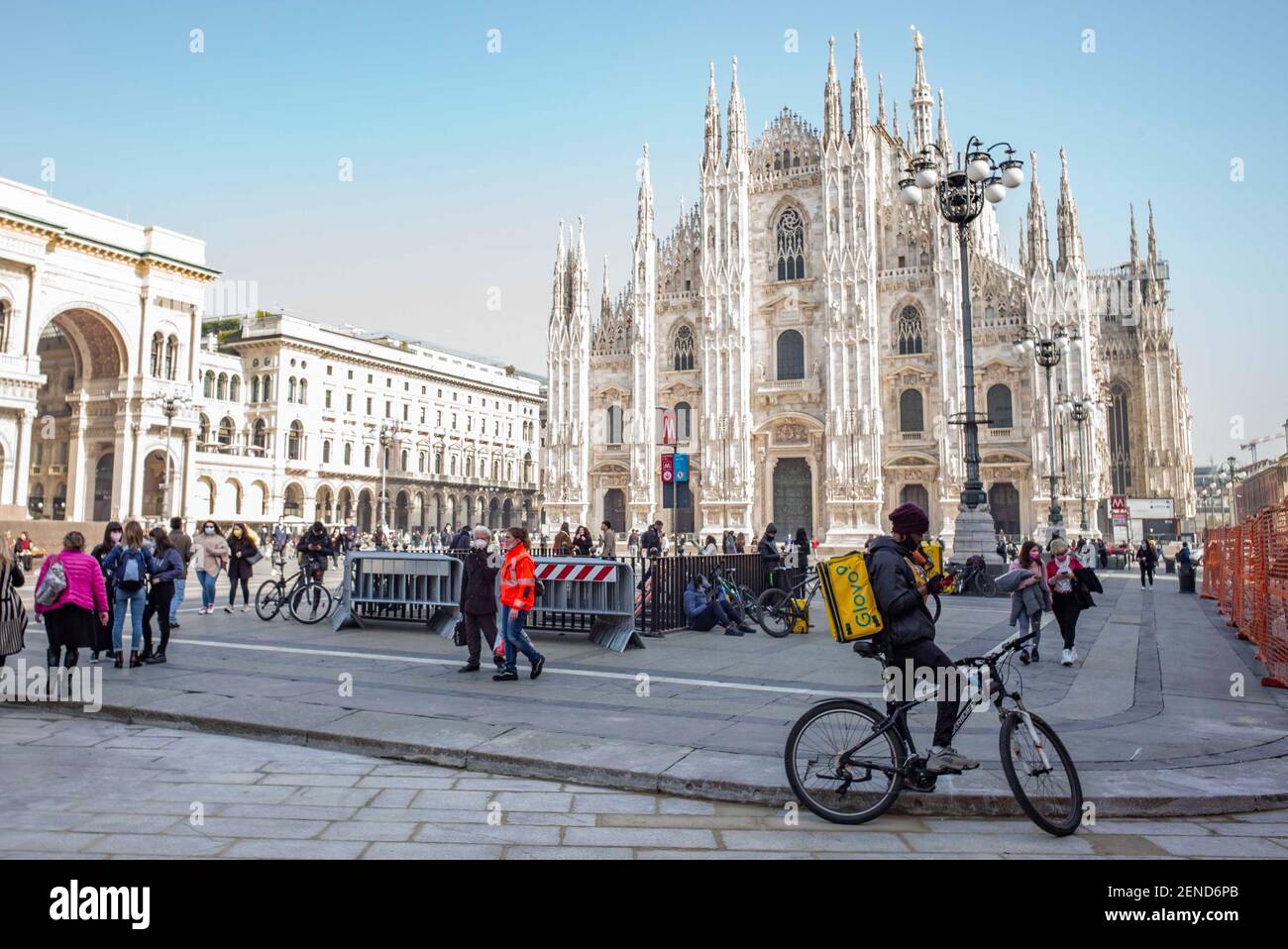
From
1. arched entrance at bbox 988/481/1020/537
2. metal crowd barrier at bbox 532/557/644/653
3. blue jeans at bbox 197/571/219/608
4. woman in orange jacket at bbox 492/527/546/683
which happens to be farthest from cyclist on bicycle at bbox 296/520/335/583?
arched entrance at bbox 988/481/1020/537

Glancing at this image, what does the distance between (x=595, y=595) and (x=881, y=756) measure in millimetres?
6852

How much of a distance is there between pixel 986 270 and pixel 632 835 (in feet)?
132

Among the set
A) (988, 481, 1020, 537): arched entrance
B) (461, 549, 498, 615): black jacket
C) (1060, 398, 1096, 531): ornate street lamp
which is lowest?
(461, 549, 498, 615): black jacket

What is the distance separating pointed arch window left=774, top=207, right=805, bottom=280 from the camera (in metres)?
43.0

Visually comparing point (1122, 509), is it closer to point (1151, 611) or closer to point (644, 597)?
point (1151, 611)

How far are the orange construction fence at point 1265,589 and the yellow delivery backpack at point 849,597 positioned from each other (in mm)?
6352

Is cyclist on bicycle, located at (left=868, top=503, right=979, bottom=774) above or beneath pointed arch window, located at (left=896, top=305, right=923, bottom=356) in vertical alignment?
beneath

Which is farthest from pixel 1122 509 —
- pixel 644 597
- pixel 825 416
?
pixel 644 597

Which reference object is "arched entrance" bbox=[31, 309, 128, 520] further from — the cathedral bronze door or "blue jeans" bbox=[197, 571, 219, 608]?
"blue jeans" bbox=[197, 571, 219, 608]

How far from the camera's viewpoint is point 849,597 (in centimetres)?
449

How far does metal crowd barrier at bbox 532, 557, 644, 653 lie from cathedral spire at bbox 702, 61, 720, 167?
36512mm

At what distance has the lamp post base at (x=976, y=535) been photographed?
1845 cm

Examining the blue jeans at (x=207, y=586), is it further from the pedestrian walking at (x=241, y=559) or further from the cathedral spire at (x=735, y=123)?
the cathedral spire at (x=735, y=123)
